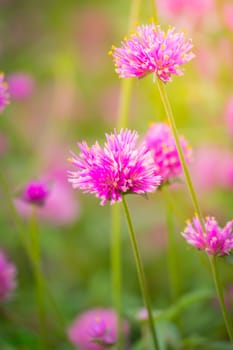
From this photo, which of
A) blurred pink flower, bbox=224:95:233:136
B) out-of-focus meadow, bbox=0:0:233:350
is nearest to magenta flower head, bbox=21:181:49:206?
out-of-focus meadow, bbox=0:0:233:350

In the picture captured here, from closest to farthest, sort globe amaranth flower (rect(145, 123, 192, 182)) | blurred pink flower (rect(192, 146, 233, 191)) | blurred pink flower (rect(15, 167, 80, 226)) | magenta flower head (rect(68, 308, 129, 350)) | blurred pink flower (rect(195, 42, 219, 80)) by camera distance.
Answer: globe amaranth flower (rect(145, 123, 192, 182)) < magenta flower head (rect(68, 308, 129, 350)) < blurred pink flower (rect(192, 146, 233, 191)) < blurred pink flower (rect(195, 42, 219, 80)) < blurred pink flower (rect(15, 167, 80, 226))

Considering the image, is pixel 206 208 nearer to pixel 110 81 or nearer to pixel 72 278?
pixel 72 278

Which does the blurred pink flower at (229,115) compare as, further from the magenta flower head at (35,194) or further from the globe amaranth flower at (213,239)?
the globe amaranth flower at (213,239)

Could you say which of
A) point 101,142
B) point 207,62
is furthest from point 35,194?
point 101,142

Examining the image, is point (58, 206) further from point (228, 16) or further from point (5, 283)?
point (228, 16)

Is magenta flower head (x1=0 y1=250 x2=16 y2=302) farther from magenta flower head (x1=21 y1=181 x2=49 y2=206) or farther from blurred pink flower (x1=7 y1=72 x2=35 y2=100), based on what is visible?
blurred pink flower (x1=7 y1=72 x2=35 y2=100)

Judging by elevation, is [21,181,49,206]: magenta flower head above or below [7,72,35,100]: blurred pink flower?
below

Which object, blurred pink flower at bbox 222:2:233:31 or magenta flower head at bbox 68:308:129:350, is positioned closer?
magenta flower head at bbox 68:308:129:350

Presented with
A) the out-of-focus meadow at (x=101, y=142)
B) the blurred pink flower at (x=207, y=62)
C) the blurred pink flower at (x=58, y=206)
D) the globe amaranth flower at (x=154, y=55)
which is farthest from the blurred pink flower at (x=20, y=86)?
the globe amaranth flower at (x=154, y=55)
